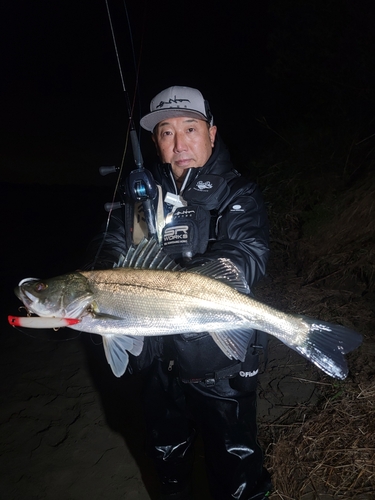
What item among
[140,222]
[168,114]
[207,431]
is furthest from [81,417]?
[168,114]

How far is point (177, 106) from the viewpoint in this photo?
2.53 metres

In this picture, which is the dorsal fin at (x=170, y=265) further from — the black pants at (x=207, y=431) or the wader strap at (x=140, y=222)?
the black pants at (x=207, y=431)

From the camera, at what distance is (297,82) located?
8234mm

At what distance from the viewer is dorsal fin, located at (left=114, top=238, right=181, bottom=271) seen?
2.00m

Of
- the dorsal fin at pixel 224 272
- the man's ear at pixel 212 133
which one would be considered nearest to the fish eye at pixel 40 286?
the dorsal fin at pixel 224 272

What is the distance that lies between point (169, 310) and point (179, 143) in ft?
4.47

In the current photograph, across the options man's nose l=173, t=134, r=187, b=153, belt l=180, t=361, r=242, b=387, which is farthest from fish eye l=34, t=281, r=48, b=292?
man's nose l=173, t=134, r=187, b=153

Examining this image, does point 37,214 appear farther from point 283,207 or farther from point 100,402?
point 100,402

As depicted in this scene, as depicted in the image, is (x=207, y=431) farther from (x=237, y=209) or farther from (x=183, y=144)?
(x=183, y=144)

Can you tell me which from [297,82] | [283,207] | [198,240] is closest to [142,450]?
[198,240]

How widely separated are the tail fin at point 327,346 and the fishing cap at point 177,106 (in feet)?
5.76

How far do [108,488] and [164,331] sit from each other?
6.20ft

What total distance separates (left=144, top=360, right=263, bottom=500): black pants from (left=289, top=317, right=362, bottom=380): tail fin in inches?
26.2

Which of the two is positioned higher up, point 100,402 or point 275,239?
point 275,239
